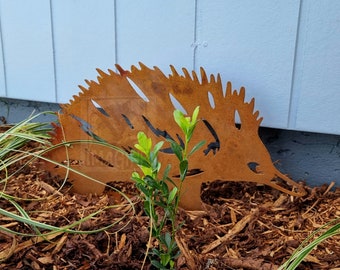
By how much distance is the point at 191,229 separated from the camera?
3.45 ft

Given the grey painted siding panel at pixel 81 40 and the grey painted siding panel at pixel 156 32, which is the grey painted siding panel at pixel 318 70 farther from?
the grey painted siding panel at pixel 81 40

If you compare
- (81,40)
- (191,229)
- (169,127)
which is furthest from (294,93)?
(81,40)

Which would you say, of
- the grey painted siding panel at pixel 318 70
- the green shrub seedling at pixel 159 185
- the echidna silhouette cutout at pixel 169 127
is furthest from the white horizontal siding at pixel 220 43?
the green shrub seedling at pixel 159 185

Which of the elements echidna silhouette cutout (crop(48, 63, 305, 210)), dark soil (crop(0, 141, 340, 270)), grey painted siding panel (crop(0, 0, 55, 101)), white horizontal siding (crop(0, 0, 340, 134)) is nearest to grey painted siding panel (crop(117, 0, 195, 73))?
white horizontal siding (crop(0, 0, 340, 134))

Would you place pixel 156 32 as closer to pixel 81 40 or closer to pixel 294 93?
pixel 81 40

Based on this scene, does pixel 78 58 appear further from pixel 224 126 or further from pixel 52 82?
pixel 224 126

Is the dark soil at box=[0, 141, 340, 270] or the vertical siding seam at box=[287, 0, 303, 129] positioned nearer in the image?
the dark soil at box=[0, 141, 340, 270]

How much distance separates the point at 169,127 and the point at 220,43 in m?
0.36

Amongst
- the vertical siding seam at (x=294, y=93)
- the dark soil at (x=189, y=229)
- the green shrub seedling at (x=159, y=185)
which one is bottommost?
the dark soil at (x=189, y=229)

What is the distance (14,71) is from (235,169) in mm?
1155

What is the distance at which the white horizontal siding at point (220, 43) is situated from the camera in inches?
46.5

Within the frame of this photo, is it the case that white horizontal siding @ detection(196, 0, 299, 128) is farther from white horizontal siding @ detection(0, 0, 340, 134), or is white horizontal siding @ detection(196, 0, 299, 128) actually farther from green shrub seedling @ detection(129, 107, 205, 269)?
green shrub seedling @ detection(129, 107, 205, 269)

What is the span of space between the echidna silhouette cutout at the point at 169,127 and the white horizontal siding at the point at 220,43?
0.66 ft

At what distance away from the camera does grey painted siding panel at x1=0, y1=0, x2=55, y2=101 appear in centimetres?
157
